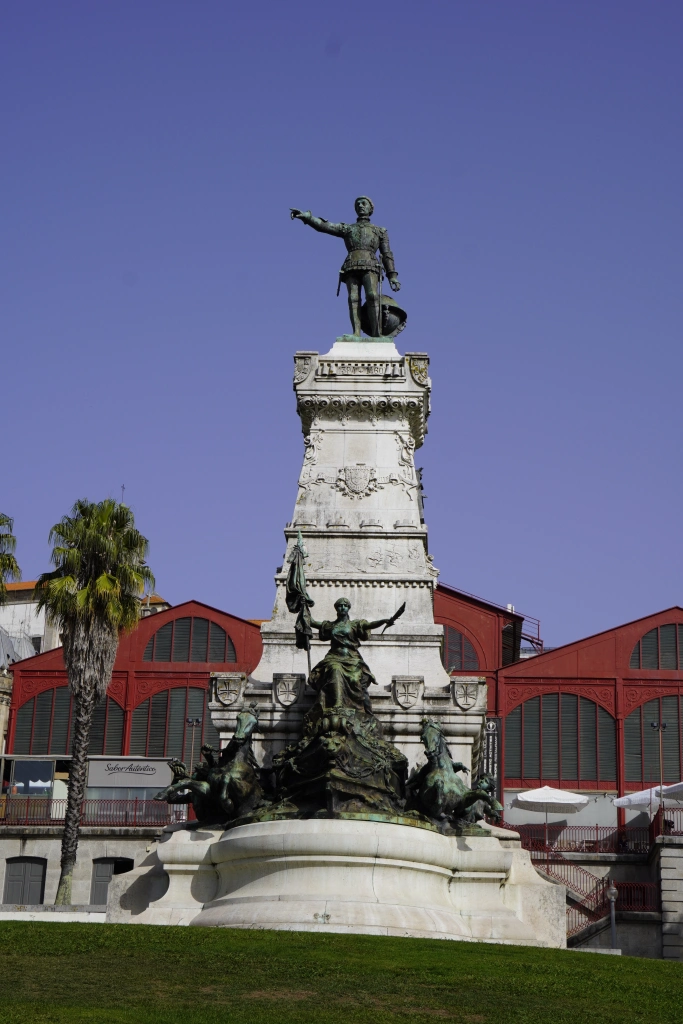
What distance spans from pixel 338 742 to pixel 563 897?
5.47m

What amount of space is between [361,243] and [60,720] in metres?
27.8

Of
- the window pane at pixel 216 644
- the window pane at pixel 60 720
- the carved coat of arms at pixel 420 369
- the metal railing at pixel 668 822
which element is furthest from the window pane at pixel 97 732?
the carved coat of arms at pixel 420 369

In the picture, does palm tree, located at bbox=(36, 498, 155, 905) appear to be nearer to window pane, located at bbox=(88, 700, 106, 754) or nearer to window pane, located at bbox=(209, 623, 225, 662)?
window pane, located at bbox=(88, 700, 106, 754)

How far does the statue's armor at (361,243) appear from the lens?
37.4 meters

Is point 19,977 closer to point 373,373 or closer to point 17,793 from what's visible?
point 373,373

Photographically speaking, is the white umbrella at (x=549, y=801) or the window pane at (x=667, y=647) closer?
the white umbrella at (x=549, y=801)

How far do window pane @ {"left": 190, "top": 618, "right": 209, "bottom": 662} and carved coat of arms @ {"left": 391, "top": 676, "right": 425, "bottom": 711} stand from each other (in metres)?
29.4

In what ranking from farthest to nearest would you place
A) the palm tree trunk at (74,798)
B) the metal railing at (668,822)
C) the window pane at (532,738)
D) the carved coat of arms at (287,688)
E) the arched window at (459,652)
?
1. the arched window at (459,652)
2. the window pane at (532,738)
3. the metal railing at (668,822)
4. the palm tree trunk at (74,798)
5. the carved coat of arms at (287,688)

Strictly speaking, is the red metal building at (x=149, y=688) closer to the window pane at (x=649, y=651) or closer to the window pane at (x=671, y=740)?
the window pane at (x=649, y=651)

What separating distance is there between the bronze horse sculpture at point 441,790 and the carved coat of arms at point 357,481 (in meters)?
7.38

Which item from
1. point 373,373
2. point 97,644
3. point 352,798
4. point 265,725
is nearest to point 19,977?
point 352,798

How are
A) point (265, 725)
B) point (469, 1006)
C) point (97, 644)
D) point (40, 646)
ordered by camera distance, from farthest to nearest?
point (40, 646)
point (97, 644)
point (265, 725)
point (469, 1006)

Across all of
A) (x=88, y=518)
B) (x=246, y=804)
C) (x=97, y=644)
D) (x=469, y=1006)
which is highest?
(x=88, y=518)

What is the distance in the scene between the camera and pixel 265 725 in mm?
30438
